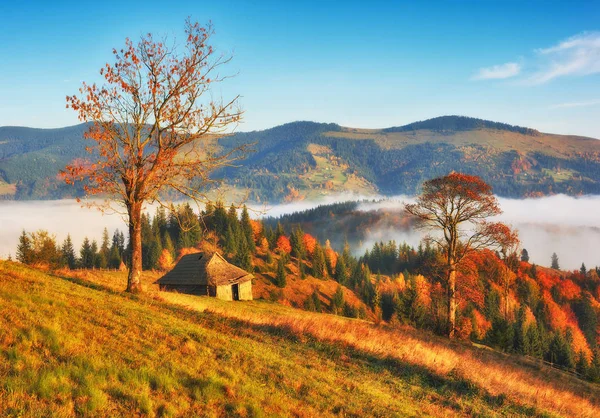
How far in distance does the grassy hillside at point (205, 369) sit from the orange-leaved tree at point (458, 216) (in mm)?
13037

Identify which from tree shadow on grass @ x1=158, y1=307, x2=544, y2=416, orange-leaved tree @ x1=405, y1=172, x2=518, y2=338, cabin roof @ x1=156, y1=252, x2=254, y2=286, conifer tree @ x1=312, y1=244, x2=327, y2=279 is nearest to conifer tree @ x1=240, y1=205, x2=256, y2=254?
conifer tree @ x1=312, y1=244, x2=327, y2=279

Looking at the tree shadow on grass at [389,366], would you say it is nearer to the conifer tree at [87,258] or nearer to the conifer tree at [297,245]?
the conifer tree at [87,258]

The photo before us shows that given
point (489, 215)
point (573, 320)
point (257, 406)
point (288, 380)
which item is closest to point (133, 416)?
point (257, 406)

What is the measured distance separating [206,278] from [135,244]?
34.4m

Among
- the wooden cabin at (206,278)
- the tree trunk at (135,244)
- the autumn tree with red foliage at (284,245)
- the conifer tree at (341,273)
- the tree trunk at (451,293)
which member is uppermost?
the tree trunk at (135,244)

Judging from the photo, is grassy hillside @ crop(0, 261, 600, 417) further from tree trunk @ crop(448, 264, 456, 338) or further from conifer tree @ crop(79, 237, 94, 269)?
conifer tree @ crop(79, 237, 94, 269)

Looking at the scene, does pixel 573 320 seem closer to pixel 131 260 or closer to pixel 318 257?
pixel 318 257

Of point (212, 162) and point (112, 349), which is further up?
point (212, 162)

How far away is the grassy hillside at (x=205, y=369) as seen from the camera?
292 inches

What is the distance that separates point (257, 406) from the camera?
8.19 meters

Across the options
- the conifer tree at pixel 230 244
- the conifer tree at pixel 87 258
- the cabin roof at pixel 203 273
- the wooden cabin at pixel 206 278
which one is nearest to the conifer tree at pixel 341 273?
the conifer tree at pixel 230 244

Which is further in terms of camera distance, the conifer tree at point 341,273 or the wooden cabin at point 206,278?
the conifer tree at point 341,273

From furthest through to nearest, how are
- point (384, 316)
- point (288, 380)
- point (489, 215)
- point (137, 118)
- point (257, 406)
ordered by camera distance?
point (384, 316) → point (489, 215) → point (137, 118) → point (288, 380) → point (257, 406)

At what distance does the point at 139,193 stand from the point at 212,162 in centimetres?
378
